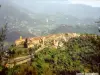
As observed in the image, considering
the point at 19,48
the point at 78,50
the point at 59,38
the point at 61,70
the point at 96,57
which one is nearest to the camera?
the point at 61,70

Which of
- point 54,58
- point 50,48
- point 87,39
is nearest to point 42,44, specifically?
point 50,48

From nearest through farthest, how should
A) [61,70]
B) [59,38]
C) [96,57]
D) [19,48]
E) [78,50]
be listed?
[61,70], [96,57], [19,48], [78,50], [59,38]

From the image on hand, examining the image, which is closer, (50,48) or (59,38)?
(50,48)

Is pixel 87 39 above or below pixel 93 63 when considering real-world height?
above

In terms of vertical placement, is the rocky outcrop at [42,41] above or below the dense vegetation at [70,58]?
above

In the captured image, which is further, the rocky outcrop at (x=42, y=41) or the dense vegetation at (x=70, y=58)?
the rocky outcrop at (x=42, y=41)

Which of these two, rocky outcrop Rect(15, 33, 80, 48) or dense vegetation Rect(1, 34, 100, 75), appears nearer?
dense vegetation Rect(1, 34, 100, 75)

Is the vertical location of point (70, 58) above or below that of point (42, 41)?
below

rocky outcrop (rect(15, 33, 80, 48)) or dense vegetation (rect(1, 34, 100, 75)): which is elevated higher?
rocky outcrop (rect(15, 33, 80, 48))

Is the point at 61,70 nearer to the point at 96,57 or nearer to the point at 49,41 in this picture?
the point at 96,57

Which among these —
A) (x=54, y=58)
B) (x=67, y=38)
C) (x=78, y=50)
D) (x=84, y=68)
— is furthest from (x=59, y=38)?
(x=84, y=68)

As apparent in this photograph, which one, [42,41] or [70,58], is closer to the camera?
[70,58]
